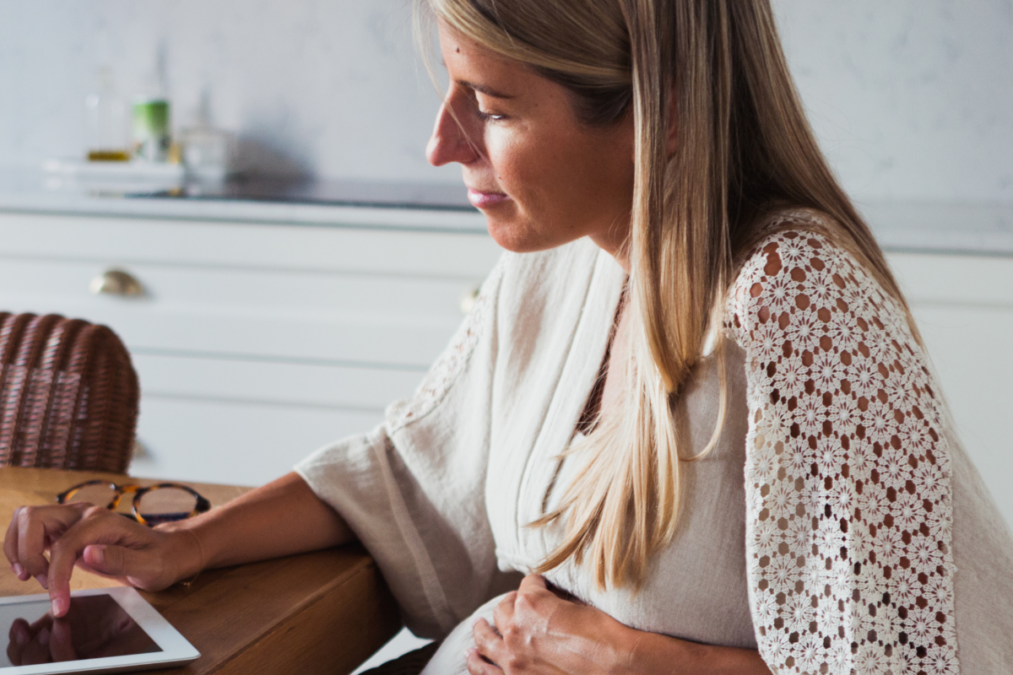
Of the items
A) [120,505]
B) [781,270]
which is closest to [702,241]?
[781,270]

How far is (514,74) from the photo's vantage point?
2.52 ft

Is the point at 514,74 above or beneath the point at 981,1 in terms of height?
beneath

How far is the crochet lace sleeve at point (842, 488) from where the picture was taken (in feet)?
2.18

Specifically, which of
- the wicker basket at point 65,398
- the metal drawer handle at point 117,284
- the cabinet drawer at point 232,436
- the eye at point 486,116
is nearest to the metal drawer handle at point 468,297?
the cabinet drawer at point 232,436

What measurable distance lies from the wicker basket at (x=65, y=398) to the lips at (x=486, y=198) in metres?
0.52

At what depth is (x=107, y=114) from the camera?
258 cm

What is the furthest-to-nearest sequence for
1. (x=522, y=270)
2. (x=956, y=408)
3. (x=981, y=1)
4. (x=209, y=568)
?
(x=981, y=1)
(x=956, y=408)
(x=522, y=270)
(x=209, y=568)

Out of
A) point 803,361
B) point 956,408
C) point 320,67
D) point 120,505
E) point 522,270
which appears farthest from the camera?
point 320,67

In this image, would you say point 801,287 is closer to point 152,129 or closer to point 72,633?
point 72,633

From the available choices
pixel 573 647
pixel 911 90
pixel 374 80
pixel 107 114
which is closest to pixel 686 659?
pixel 573 647

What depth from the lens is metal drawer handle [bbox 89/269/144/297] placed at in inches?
79.0

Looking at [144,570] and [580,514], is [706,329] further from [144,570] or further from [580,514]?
[144,570]

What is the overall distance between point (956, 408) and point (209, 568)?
1348 millimetres

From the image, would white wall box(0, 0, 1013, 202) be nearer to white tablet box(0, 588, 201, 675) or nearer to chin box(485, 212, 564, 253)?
chin box(485, 212, 564, 253)
